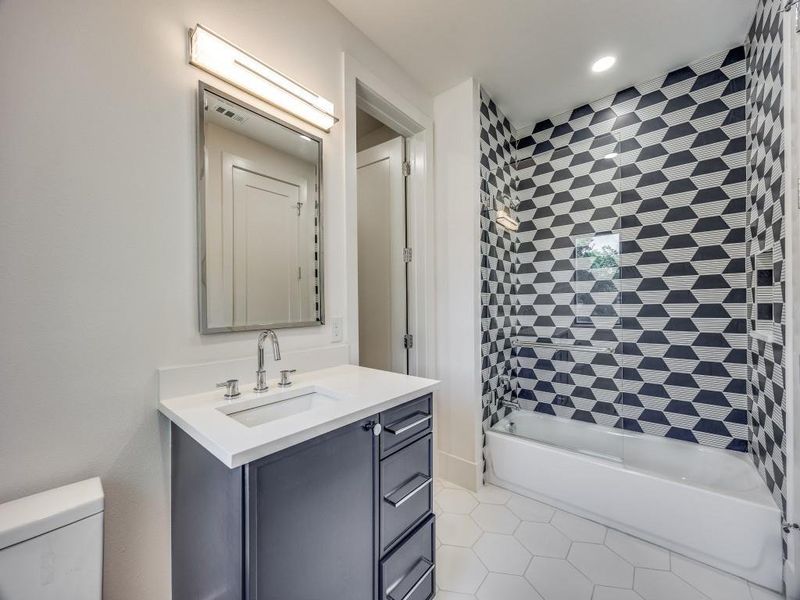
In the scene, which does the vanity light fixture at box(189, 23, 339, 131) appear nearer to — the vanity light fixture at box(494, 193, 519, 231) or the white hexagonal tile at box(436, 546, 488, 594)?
the vanity light fixture at box(494, 193, 519, 231)

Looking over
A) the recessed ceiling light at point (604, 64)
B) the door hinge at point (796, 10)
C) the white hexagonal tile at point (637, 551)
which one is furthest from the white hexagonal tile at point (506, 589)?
the recessed ceiling light at point (604, 64)

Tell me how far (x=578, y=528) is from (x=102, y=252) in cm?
248

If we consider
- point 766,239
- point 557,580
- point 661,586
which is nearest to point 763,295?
point 766,239

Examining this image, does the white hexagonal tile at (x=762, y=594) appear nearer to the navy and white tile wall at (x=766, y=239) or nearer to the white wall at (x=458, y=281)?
the navy and white tile wall at (x=766, y=239)

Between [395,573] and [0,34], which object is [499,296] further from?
[0,34]

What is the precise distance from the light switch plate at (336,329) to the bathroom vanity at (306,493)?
0.32 metres

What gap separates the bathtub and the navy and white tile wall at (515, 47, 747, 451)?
142 mm

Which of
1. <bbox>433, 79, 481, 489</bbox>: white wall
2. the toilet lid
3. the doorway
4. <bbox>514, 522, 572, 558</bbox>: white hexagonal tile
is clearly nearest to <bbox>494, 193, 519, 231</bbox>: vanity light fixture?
<bbox>433, 79, 481, 489</bbox>: white wall

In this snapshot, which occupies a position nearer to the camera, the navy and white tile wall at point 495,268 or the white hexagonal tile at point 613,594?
the white hexagonal tile at point 613,594

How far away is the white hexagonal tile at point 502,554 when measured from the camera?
1569mm

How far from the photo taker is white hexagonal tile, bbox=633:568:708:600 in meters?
1.41

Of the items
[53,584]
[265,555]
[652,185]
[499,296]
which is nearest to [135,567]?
[53,584]

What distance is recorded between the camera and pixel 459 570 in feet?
5.10

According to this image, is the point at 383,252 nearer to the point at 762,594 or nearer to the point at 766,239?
the point at 766,239
